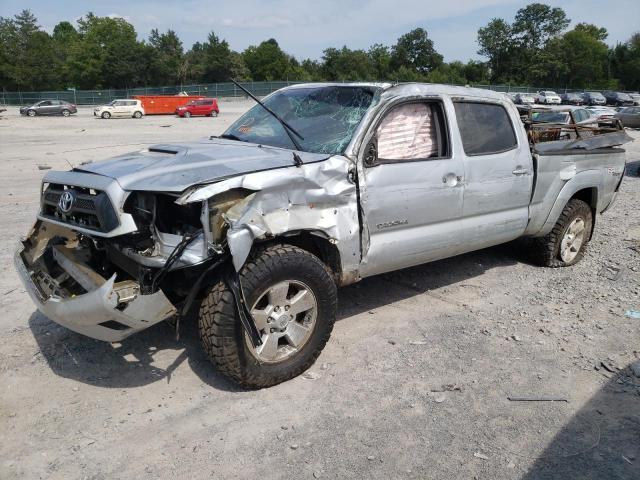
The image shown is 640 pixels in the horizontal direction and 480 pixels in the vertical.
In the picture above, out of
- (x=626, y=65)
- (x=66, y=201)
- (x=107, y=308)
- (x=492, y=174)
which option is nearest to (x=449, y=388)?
(x=492, y=174)

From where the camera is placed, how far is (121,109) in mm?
38688

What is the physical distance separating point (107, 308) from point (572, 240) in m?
5.04

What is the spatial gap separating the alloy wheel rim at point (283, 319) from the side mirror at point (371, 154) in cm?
104

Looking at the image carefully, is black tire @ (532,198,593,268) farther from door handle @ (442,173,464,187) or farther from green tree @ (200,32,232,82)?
green tree @ (200,32,232,82)

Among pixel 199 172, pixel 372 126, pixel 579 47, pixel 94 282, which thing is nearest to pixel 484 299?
pixel 372 126

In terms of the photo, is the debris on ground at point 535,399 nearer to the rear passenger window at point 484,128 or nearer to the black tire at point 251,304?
the black tire at point 251,304

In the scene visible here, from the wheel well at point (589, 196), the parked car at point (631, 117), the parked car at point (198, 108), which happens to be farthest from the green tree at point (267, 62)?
the wheel well at point (589, 196)

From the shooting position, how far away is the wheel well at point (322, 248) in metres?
3.76

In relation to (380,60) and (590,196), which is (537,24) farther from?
(590,196)

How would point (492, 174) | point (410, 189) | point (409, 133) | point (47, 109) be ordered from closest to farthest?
1. point (410, 189)
2. point (409, 133)
3. point (492, 174)
4. point (47, 109)

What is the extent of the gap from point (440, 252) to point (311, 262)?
4.89 feet

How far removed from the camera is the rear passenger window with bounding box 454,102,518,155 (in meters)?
4.59

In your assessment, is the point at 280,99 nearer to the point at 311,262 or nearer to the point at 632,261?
the point at 311,262

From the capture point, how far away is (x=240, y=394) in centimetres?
343
